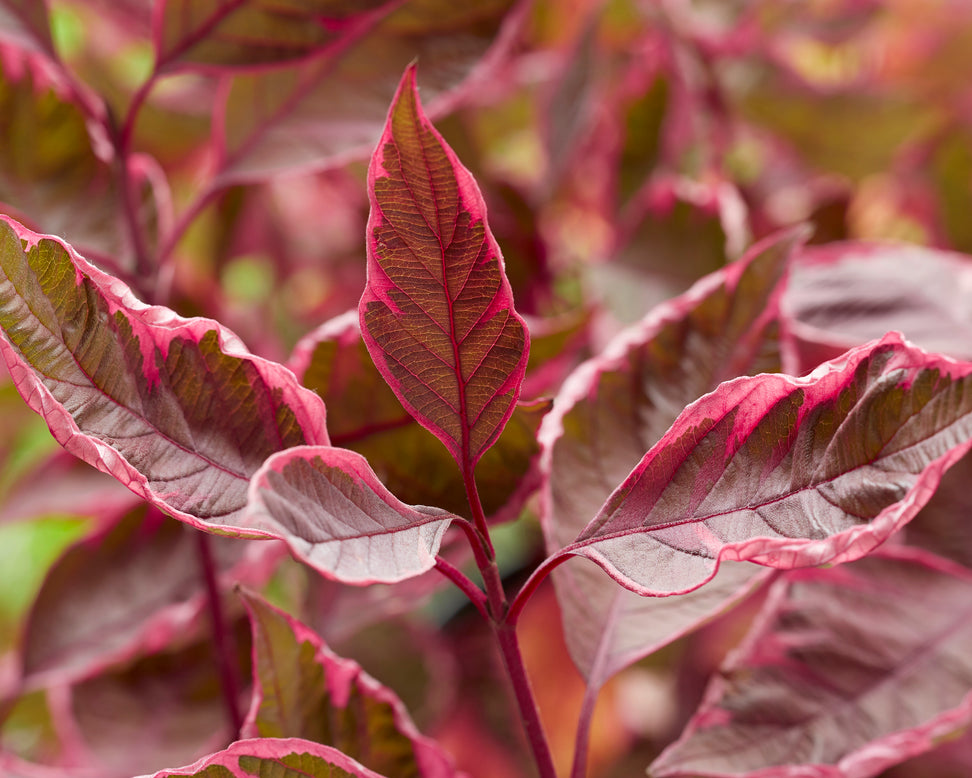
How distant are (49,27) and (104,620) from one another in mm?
381

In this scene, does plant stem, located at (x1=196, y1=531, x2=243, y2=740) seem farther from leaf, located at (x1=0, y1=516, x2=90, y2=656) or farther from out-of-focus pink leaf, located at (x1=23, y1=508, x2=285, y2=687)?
leaf, located at (x1=0, y1=516, x2=90, y2=656)

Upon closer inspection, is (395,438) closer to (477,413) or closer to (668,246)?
(477,413)

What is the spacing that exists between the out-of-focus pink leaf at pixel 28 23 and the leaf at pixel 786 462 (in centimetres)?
40

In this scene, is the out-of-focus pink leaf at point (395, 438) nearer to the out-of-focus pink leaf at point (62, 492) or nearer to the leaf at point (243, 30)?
the leaf at point (243, 30)

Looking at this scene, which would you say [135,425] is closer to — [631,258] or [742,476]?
→ [742,476]

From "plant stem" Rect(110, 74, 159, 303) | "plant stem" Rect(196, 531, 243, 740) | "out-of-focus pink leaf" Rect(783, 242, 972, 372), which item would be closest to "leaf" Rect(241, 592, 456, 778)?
"plant stem" Rect(196, 531, 243, 740)

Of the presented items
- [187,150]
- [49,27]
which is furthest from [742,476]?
[187,150]

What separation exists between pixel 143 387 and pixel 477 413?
0.42 ft

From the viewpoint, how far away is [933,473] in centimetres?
27

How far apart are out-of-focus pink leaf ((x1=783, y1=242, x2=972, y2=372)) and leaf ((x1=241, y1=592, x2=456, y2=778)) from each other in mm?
326

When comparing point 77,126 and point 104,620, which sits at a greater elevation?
point 77,126

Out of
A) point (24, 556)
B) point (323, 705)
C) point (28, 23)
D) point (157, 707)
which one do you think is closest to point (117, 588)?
point (157, 707)

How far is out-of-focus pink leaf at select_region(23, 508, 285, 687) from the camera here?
55cm

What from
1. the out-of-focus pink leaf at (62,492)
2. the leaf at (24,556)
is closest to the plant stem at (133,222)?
the out-of-focus pink leaf at (62,492)
